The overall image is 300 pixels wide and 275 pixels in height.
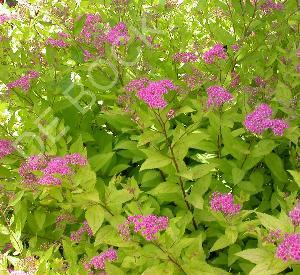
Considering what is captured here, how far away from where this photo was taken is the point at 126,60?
2.59 meters

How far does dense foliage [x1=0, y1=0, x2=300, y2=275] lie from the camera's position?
176 centimetres

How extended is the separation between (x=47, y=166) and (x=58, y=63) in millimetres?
934

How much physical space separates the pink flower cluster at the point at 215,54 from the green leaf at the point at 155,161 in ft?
2.44

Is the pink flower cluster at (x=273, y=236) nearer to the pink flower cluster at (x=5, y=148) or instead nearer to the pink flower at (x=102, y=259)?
the pink flower at (x=102, y=259)

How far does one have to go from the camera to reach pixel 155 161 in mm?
1946

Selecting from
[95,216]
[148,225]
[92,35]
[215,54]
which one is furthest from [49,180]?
[215,54]

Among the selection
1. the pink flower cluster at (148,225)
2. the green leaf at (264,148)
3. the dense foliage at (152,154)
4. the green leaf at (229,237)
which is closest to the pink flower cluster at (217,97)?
the dense foliage at (152,154)

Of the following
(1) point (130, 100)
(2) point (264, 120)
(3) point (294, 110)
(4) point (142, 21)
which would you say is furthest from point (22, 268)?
(4) point (142, 21)

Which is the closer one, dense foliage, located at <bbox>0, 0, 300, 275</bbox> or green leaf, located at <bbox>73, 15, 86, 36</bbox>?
dense foliage, located at <bbox>0, 0, 300, 275</bbox>

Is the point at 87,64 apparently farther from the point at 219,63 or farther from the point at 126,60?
the point at 219,63

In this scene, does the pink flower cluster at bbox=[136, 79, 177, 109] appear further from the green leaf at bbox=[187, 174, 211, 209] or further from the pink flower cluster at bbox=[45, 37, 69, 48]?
the pink flower cluster at bbox=[45, 37, 69, 48]

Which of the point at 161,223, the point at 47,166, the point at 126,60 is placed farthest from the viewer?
the point at 126,60

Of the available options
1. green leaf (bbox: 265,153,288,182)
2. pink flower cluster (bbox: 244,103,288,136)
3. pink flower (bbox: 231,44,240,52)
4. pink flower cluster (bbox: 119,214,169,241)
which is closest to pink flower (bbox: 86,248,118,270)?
pink flower cluster (bbox: 119,214,169,241)

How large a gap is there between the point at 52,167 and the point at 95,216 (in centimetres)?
27
